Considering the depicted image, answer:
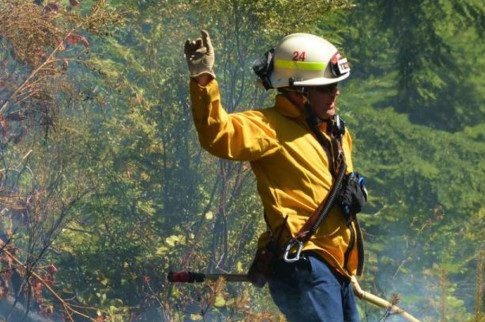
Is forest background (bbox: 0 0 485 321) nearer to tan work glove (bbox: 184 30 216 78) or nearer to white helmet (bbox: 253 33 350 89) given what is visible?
white helmet (bbox: 253 33 350 89)

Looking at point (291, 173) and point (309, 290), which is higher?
point (291, 173)

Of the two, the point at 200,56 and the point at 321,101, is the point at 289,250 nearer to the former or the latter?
the point at 321,101

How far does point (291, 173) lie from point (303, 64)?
0.53m

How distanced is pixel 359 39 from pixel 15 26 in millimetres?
12072

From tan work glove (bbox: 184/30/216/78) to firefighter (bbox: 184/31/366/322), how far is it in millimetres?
251

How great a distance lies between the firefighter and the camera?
5.14 metres

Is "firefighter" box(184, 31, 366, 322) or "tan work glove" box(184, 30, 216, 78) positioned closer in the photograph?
"tan work glove" box(184, 30, 216, 78)

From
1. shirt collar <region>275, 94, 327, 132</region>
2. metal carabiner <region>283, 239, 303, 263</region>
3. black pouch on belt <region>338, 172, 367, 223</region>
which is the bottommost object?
metal carabiner <region>283, 239, 303, 263</region>

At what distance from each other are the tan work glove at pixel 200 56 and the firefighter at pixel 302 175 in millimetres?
251

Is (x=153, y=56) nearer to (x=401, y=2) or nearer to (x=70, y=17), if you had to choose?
(x=70, y=17)

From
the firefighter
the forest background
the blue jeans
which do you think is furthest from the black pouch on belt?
the forest background

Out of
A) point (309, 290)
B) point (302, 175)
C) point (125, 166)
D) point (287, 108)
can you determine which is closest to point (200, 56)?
point (287, 108)

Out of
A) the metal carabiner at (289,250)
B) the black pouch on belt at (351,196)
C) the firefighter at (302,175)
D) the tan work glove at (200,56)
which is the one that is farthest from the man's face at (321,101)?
the tan work glove at (200,56)

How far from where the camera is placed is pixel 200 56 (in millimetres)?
4785
